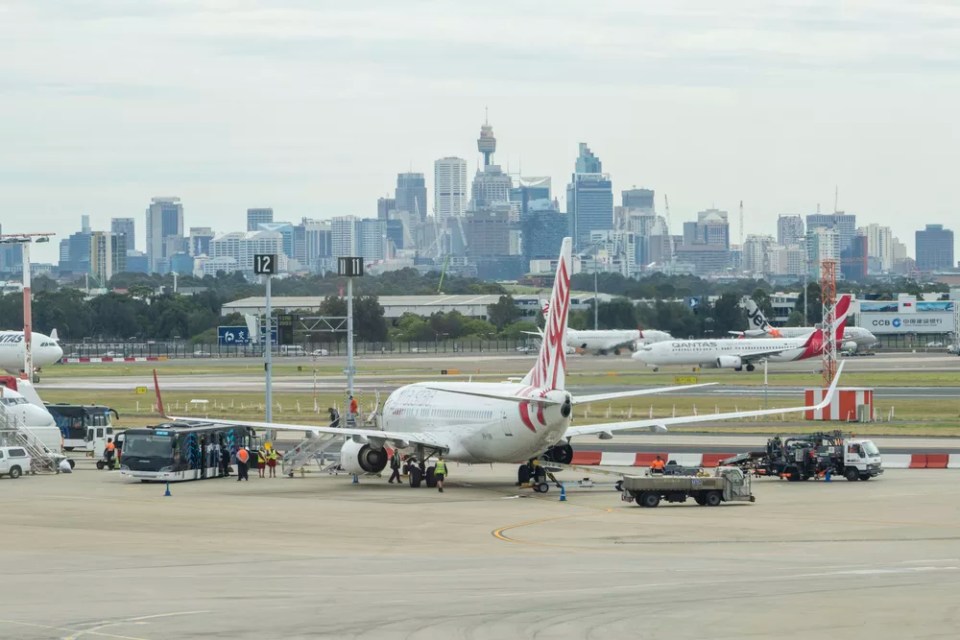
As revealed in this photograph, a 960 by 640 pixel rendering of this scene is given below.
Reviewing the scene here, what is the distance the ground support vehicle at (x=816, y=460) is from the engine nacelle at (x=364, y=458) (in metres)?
14.5

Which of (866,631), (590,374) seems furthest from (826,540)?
(590,374)

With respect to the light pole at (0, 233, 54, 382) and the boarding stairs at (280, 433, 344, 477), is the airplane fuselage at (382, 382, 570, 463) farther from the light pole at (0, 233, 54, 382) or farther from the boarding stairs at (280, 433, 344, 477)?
the light pole at (0, 233, 54, 382)

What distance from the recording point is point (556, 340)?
193 ft

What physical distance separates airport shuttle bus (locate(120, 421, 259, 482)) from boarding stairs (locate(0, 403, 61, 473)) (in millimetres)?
5818

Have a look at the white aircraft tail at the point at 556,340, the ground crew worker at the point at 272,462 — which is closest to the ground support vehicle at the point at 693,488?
the white aircraft tail at the point at 556,340

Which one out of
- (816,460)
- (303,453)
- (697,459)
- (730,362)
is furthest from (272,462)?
(730,362)

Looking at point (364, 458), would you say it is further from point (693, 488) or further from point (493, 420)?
point (693, 488)

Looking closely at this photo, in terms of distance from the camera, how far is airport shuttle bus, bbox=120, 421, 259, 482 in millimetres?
66938

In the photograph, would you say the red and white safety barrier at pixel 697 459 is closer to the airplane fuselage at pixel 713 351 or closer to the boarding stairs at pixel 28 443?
the boarding stairs at pixel 28 443

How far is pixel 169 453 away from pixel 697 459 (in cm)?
2369

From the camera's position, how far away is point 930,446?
261 feet

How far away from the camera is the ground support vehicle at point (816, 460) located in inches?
2544

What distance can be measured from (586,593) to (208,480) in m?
37.3

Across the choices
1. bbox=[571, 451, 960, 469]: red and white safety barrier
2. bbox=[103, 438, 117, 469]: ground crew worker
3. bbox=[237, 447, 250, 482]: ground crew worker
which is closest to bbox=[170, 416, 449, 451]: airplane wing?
bbox=[237, 447, 250, 482]: ground crew worker
